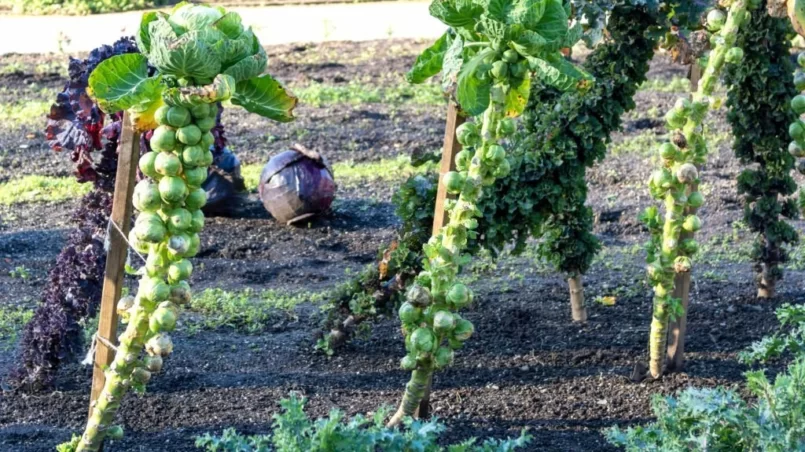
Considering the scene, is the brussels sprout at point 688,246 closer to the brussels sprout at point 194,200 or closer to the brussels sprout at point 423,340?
the brussels sprout at point 423,340

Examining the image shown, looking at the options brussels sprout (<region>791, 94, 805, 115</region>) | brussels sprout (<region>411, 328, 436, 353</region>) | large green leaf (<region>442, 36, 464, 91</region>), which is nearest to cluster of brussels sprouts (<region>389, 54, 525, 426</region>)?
brussels sprout (<region>411, 328, 436, 353</region>)

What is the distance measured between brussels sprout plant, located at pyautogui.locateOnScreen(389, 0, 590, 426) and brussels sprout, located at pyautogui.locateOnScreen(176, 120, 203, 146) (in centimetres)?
77

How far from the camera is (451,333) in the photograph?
339cm

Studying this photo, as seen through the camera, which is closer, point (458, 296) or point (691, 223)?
point (458, 296)

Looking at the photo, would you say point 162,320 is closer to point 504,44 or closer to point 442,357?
point 442,357

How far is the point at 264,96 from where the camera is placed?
303 cm

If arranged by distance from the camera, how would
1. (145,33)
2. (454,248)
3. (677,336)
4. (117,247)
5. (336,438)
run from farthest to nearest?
(677,336) < (454,248) < (117,247) < (145,33) < (336,438)

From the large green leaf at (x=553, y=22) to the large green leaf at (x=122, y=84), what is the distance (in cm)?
109

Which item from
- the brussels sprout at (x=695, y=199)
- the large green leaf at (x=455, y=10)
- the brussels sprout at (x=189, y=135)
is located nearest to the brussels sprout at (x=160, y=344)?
the brussels sprout at (x=189, y=135)

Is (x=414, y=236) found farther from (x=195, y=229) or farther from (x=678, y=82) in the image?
(x=678, y=82)

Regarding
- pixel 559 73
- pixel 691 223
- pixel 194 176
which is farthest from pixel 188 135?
pixel 691 223

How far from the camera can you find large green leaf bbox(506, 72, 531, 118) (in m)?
3.26

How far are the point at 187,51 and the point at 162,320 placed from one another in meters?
0.73

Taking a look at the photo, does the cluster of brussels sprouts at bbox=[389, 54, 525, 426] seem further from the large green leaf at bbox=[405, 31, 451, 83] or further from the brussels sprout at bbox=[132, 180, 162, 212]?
the brussels sprout at bbox=[132, 180, 162, 212]
